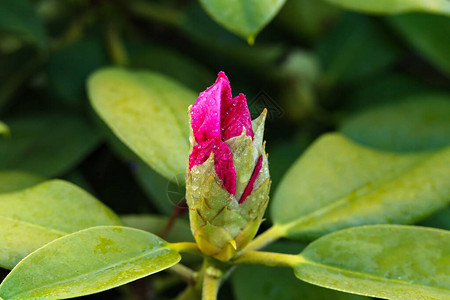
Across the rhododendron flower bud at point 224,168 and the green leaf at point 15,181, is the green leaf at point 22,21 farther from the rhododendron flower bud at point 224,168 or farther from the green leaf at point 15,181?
the rhododendron flower bud at point 224,168

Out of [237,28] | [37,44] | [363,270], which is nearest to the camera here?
[363,270]

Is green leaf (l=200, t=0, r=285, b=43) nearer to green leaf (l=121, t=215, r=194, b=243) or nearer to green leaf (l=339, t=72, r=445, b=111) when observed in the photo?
green leaf (l=121, t=215, r=194, b=243)

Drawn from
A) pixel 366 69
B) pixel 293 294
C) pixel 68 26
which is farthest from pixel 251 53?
pixel 293 294

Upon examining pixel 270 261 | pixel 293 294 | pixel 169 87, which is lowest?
pixel 293 294

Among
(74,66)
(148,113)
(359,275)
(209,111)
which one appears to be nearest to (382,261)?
(359,275)

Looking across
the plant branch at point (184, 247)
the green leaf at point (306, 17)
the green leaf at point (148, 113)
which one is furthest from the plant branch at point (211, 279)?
the green leaf at point (306, 17)

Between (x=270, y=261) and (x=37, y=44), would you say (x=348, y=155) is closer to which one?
(x=270, y=261)

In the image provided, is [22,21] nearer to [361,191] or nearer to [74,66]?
[74,66]
